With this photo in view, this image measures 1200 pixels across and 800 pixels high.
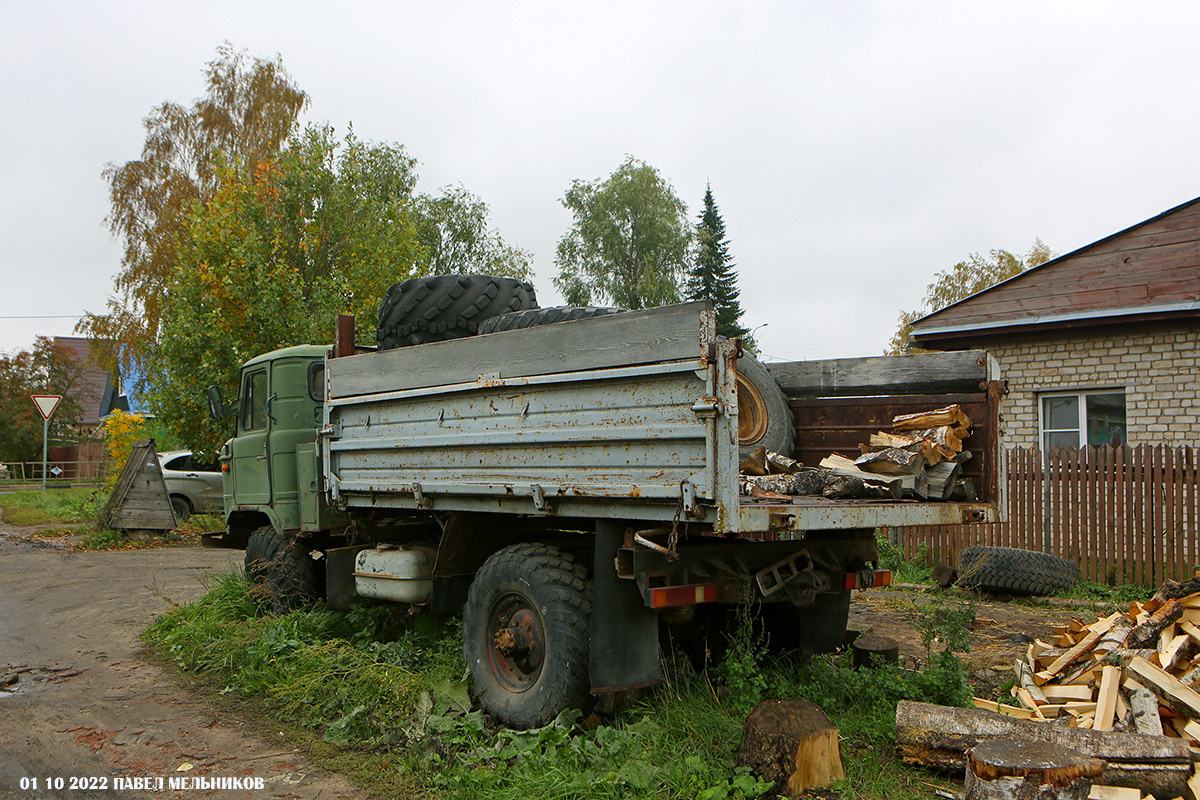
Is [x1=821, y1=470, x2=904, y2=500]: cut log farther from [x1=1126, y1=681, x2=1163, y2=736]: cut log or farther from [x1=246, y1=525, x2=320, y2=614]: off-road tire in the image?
[x1=246, y1=525, x2=320, y2=614]: off-road tire

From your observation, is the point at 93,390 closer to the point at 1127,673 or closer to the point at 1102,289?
the point at 1102,289

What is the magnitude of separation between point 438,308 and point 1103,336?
8680 millimetres

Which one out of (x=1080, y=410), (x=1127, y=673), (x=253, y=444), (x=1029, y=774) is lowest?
(x=1127, y=673)

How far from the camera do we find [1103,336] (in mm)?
10617

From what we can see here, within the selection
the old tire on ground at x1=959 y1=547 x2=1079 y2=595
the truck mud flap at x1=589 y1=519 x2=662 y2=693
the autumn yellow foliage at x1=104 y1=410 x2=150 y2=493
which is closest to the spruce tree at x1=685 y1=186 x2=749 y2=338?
the autumn yellow foliage at x1=104 y1=410 x2=150 y2=493

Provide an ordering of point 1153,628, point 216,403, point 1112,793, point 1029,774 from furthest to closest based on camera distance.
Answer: point 216,403 < point 1153,628 < point 1112,793 < point 1029,774

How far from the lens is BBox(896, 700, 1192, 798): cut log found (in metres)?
3.31

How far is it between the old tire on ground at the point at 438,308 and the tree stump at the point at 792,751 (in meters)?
3.76

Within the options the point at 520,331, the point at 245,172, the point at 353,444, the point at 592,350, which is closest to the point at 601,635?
the point at 592,350

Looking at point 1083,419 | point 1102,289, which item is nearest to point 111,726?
point 1083,419

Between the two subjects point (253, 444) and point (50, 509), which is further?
point (50, 509)

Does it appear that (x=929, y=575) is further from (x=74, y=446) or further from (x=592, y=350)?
(x=74, y=446)

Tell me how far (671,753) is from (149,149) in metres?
24.0

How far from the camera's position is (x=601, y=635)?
402 cm
